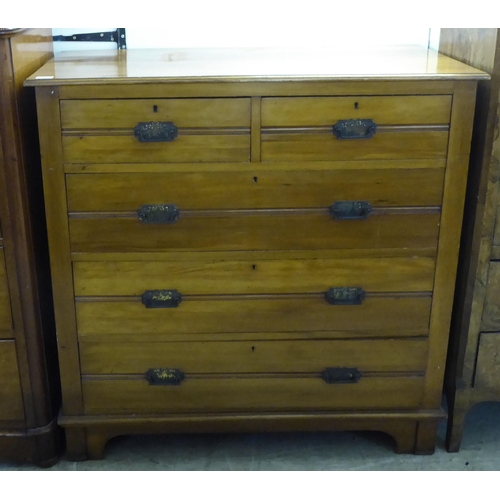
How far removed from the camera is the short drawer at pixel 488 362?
75.2 inches

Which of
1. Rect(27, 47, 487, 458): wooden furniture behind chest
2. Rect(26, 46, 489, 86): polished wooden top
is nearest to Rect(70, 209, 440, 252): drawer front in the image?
Rect(27, 47, 487, 458): wooden furniture behind chest

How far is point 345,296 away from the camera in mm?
1829

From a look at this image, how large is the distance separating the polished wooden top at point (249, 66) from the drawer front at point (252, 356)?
775mm

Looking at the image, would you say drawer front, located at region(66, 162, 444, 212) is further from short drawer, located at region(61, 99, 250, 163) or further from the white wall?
the white wall

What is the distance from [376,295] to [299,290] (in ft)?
0.75

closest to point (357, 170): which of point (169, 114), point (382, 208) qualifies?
point (382, 208)

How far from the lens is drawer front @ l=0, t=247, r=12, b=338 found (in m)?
1.76

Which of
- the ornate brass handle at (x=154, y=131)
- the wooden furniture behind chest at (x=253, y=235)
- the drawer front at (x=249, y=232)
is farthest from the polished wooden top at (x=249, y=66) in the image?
the drawer front at (x=249, y=232)

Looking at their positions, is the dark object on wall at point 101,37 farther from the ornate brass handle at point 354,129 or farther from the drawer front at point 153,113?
the ornate brass handle at point 354,129

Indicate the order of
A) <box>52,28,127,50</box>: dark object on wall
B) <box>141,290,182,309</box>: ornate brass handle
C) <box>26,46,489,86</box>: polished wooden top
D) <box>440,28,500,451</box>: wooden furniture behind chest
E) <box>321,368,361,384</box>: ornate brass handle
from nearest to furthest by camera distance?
<box>26,46,489,86</box>: polished wooden top
<box>440,28,500,451</box>: wooden furniture behind chest
<box>141,290,182,309</box>: ornate brass handle
<box>321,368,361,384</box>: ornate brass handle
<box>52,28,127,50</box>: dark object on wall

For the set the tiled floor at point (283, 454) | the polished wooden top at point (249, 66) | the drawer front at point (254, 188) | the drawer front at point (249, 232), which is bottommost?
the tiled floor at point (283, 454)

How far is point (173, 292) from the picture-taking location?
1815 millimetres

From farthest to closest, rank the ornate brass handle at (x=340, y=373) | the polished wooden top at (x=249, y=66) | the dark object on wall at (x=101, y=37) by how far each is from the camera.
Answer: the dark object on wall at (x=101, y=37), the ornate brass handle at (x=340, y=373), the polished wooden top at (x=249, y=66)

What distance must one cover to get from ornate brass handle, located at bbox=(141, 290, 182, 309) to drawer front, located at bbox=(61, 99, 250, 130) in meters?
0.48
